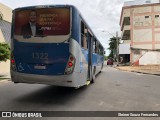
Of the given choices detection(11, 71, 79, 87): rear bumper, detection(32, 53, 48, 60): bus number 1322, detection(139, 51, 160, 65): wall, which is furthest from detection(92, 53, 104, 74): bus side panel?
detection(139, 51, 160, 65): wall

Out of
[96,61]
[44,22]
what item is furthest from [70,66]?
[96,61]

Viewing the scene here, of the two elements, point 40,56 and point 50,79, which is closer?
point 50,79

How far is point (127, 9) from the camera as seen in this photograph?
5212 cm

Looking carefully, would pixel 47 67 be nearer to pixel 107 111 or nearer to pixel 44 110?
pixel 44 110

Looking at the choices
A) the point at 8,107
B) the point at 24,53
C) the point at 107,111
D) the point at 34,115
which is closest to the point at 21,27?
the point at 24,53

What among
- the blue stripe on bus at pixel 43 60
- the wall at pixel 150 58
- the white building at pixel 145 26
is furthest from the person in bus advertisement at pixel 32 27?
the white building at pixel 145 26

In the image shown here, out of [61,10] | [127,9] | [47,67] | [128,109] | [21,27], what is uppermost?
[127,9]

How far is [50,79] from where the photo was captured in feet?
26.7

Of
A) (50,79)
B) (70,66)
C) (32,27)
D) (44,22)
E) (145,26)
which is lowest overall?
(50,79)

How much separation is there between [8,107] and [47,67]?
1.86 meters

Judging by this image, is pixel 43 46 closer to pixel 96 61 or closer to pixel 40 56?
pixel 40 56

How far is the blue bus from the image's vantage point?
8.10m

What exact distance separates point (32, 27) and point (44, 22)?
47 centimetres

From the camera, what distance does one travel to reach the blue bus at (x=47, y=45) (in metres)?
8.10
